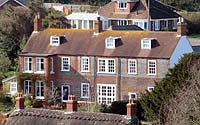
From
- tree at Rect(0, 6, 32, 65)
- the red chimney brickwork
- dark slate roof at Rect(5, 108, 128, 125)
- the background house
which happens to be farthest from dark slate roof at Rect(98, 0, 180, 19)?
the red chimney brickwork

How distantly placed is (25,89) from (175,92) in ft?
60.5

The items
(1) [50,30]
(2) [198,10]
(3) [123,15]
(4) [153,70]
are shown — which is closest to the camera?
(4) [153,70]

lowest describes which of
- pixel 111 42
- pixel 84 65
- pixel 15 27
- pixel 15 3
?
pixel 84 65

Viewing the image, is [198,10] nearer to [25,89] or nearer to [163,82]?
[25,89]

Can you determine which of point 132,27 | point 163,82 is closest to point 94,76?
point 163,82

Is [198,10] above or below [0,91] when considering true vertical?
above

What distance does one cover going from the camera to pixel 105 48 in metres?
56.8

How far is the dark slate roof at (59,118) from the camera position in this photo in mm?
30547

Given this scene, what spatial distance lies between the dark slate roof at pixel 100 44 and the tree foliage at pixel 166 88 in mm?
11190

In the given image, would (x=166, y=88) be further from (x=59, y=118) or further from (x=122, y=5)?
(x=122, y=5)

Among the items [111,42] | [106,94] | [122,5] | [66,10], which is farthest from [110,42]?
[66,10]

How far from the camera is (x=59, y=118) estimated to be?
3131cm

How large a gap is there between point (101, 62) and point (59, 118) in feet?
83.1

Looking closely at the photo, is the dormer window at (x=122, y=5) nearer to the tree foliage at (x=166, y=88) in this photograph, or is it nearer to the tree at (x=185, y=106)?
the tree foliage at (x=166, y=88)
